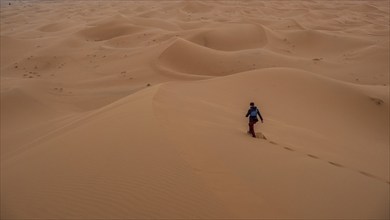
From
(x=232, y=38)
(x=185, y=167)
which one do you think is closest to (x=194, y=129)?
(x=185, y=167)

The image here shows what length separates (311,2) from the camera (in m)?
28.0

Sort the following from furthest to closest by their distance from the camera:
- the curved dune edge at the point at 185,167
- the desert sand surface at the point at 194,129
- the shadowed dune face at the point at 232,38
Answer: the shadowed dune face at the point at 232,38 → the desert sand surface at the point at 194,129 → the curved dune edge at the point at 185,167

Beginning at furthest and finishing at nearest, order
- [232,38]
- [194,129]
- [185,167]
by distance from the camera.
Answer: [232,38]
[194,129]
[185,167]

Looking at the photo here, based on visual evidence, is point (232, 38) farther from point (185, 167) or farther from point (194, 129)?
point (185, 167)

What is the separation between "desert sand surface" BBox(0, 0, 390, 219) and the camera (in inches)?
149

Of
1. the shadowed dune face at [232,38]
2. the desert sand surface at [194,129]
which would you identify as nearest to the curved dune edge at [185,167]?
the desert sand surface at [194,129]

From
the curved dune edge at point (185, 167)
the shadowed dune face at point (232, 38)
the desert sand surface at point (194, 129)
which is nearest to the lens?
the curved dune edge at point (185, 167)

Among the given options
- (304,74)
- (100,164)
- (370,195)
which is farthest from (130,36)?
(370,195)

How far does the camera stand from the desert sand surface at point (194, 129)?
149 inches

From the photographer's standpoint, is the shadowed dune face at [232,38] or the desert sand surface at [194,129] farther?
the shadowed dune face at [232,38]

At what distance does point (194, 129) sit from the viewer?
5.09 meters

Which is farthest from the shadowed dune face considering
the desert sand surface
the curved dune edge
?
the curved dune edge

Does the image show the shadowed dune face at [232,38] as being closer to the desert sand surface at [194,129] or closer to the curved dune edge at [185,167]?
the desert sand surface at [194,129]

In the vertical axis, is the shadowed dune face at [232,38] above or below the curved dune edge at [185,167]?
below
